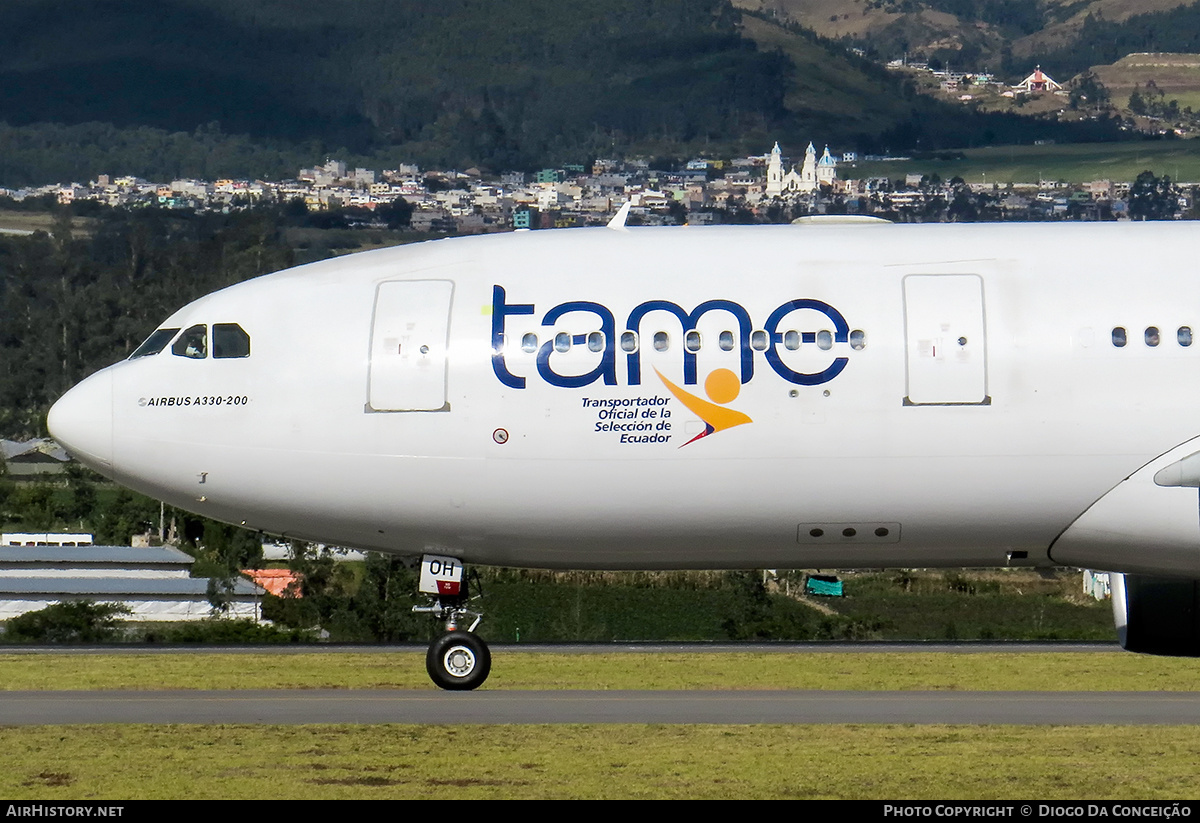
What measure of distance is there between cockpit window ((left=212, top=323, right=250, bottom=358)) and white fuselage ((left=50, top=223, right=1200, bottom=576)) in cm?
10

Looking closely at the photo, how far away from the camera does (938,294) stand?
21406 mm

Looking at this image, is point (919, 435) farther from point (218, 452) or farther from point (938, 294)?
point (218, 452)

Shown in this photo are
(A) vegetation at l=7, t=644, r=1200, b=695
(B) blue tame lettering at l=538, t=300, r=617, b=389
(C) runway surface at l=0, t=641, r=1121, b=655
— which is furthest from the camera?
(C) runway surface at l=0, t=641, r=1121, b=655

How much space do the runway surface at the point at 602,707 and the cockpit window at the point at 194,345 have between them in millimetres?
6452

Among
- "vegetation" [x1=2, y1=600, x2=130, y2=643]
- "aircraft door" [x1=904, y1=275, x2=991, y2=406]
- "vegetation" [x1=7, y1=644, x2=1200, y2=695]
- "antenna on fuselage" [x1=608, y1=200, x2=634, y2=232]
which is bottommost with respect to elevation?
"vegetation" [x1=2, y1=600, x2=130, y2=643]

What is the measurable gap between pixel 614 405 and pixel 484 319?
1.85 meters

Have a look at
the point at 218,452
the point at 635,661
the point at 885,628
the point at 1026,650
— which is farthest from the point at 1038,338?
the point at 885,628

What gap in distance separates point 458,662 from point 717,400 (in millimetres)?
4616

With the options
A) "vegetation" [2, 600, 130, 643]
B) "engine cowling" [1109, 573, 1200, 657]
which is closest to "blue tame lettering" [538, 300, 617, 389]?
"engine cowling" [1109, 573, 1200, 657]

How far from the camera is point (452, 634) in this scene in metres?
22.8

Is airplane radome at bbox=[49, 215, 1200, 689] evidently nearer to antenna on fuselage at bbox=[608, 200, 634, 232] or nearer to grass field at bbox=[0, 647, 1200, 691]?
antenna on fuselage at bbox=[608, 200, 634, 232]

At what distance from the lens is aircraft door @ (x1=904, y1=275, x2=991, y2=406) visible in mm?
21141

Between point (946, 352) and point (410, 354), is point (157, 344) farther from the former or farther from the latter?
point (946, 352)

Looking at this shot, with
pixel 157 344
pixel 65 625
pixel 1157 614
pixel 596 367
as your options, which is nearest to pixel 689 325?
pixel 596 367
